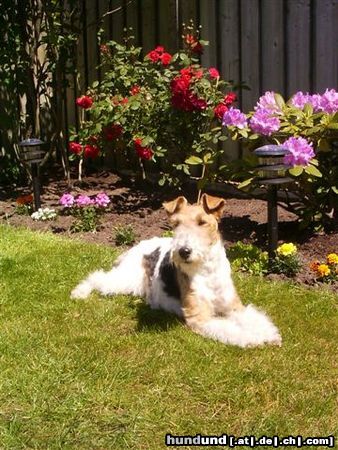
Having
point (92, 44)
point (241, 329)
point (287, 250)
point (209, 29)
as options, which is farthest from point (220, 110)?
point (92, 44)

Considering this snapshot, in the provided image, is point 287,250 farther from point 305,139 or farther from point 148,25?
point 148,25

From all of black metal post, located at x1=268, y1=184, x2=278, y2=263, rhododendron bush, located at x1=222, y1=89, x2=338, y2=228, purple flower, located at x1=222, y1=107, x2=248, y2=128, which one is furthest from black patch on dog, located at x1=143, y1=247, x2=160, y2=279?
purple flower, located at x1=222, y1=107, x2=248, y2=128

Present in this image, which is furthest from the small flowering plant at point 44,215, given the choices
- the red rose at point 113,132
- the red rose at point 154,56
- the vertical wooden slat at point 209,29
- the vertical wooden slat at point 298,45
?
the vertical wooden slat at point 298,45

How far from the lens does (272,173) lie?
453cm

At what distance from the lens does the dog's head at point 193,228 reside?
3.40m

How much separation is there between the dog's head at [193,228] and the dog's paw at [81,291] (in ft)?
3.71

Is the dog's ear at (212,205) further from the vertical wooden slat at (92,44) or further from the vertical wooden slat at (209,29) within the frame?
the vertical wooden slat at (92,44)

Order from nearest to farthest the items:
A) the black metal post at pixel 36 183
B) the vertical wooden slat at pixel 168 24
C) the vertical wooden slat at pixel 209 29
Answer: the black metal post at pixel 36 183
the vertical wooden slat at pixel 209 29
the vertical wooden slat at pixel 168 24

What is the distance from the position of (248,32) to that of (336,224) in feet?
7.91

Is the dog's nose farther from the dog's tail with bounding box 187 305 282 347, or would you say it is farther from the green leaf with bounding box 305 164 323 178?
the green leaf with bounding box 305 164 323 178

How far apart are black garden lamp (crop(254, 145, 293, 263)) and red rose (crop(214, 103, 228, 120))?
4.73 ft

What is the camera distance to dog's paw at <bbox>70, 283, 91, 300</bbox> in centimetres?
441

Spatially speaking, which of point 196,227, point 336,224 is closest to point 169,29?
point 336,224

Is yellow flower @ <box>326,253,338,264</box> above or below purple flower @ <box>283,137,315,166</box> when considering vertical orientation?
below
